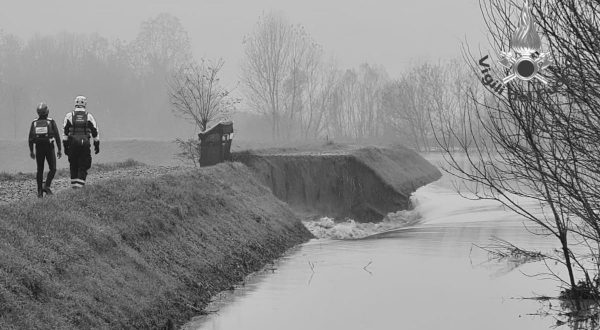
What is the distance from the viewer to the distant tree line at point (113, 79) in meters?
101

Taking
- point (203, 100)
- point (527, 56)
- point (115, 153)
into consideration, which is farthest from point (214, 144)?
point (115, 153)

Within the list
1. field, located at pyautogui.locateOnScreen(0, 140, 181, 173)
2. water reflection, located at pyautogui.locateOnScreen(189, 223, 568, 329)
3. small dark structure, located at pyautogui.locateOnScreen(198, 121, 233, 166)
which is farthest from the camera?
field, located at pyautogui.locateOnScreen(0, 140, 181, 173)

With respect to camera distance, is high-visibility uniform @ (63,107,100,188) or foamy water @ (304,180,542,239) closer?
high-visibility uniform @ (63,107,100,188)

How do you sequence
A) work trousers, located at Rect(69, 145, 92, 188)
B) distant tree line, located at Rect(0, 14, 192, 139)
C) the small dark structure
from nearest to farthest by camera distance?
1. work trousers, located at Rect(69, 145, 92, 188)
2. the small dark structure
3. distant tree line, located at Rect(0, 14, 192, 139)

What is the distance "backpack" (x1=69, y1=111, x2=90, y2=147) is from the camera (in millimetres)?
17969

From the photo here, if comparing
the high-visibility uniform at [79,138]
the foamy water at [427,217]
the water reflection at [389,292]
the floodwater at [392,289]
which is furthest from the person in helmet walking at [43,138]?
the foamy water at [427,217]

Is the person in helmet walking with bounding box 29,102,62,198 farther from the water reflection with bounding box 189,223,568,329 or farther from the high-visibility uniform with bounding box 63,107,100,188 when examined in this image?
the water reflection with bounding box 189,223,568,329

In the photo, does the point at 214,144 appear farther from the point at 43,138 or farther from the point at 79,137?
the point at 43,138

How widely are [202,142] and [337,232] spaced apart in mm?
6986

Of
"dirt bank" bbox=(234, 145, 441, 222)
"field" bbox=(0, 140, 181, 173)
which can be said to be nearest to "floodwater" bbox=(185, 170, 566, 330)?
"dirt bank" bbox=(234, 145, 441, 222)

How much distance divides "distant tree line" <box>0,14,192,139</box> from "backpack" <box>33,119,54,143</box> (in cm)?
8245

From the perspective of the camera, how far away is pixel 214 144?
32781 millimetres

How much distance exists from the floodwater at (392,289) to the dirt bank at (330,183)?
953 cm

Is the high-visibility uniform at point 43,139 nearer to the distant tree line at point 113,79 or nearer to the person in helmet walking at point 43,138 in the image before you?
the person in helmet walking at point 43,138
